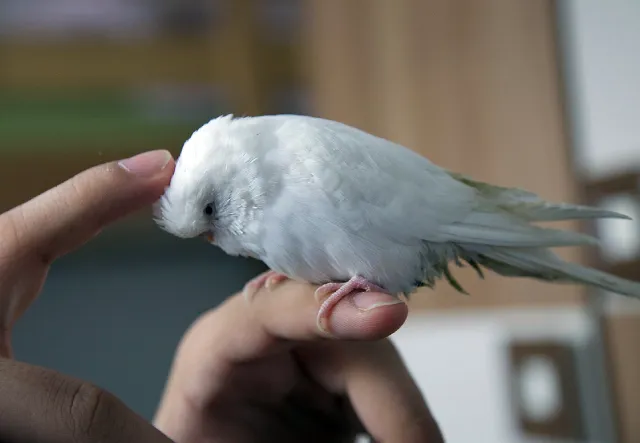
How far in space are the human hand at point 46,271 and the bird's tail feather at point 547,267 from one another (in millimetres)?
343

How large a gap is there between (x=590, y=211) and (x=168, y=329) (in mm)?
1569

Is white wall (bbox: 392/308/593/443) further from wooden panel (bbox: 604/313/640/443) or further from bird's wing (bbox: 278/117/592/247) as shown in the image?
bird's wing (bbox: 278/117/592/247)

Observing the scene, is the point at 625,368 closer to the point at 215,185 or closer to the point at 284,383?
the point at 284,383

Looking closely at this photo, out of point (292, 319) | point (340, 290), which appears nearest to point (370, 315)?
point (340, 290)

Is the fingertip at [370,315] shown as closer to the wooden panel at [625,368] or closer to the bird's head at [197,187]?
the bird's head at [197,187]

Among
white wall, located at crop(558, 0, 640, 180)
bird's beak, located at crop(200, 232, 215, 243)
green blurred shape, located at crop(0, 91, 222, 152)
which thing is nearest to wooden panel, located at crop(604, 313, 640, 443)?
white wall, located at crop(558, 0, 640, 180)

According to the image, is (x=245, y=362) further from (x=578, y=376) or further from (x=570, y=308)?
(x=570, y=308)

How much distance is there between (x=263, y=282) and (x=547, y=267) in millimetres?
327

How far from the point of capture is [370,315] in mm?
515

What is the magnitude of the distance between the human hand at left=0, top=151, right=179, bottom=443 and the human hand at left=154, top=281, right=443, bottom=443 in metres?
0.20

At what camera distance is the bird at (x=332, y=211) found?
1.74ft

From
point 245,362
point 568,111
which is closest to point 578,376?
point 245,362

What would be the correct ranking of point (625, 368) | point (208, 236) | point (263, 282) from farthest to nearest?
1. point (625, 368)
2. point (263, 282)
3. point (208, 236)

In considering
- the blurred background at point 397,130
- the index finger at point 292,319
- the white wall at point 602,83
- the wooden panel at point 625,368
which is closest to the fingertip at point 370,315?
the index finger at point 292,319
